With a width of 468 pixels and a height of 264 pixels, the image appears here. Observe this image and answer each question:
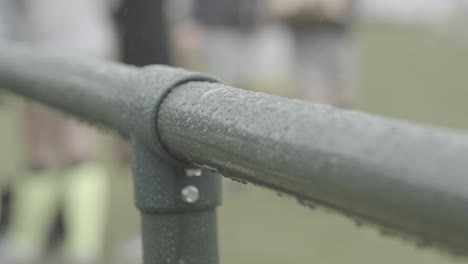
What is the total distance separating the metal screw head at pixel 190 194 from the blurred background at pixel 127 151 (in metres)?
1.13

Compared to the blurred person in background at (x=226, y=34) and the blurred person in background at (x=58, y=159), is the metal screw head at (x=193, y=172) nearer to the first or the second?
the blurred person in background at (x=58, y=159)

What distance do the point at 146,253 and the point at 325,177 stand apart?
0.34m

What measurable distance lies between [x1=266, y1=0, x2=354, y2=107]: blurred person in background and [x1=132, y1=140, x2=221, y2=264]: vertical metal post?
10.6 feet

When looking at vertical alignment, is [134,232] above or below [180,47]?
below

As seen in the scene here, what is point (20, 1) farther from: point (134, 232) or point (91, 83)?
point (91, 83)

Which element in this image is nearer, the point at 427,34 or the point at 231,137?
the point at 231,137

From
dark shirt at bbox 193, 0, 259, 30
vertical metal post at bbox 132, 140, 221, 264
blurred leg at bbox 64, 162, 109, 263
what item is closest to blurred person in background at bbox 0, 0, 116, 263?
blurred leg at bbox 64, 162, 109, 263

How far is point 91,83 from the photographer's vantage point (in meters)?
0.88

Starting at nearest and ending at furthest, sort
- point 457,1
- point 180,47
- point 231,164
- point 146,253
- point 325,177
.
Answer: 1. point 325,177
2. point 231,164
3. point 146,253
4. point 180,47
5. point 457,1

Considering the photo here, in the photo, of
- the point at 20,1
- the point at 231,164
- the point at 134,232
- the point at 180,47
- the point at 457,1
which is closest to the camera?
the point at 231,164

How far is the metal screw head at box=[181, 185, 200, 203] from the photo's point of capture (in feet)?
2.57

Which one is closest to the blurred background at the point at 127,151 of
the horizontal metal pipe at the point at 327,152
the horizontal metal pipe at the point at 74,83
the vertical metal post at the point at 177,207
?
the horizontal metal pipe at the point at 74,83

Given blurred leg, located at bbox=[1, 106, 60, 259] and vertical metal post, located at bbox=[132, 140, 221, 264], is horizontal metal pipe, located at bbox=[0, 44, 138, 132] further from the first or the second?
blurred leg, located at bbox=[1, 106, 60, 259]

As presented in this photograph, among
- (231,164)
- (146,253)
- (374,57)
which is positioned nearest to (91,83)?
(146,253)
